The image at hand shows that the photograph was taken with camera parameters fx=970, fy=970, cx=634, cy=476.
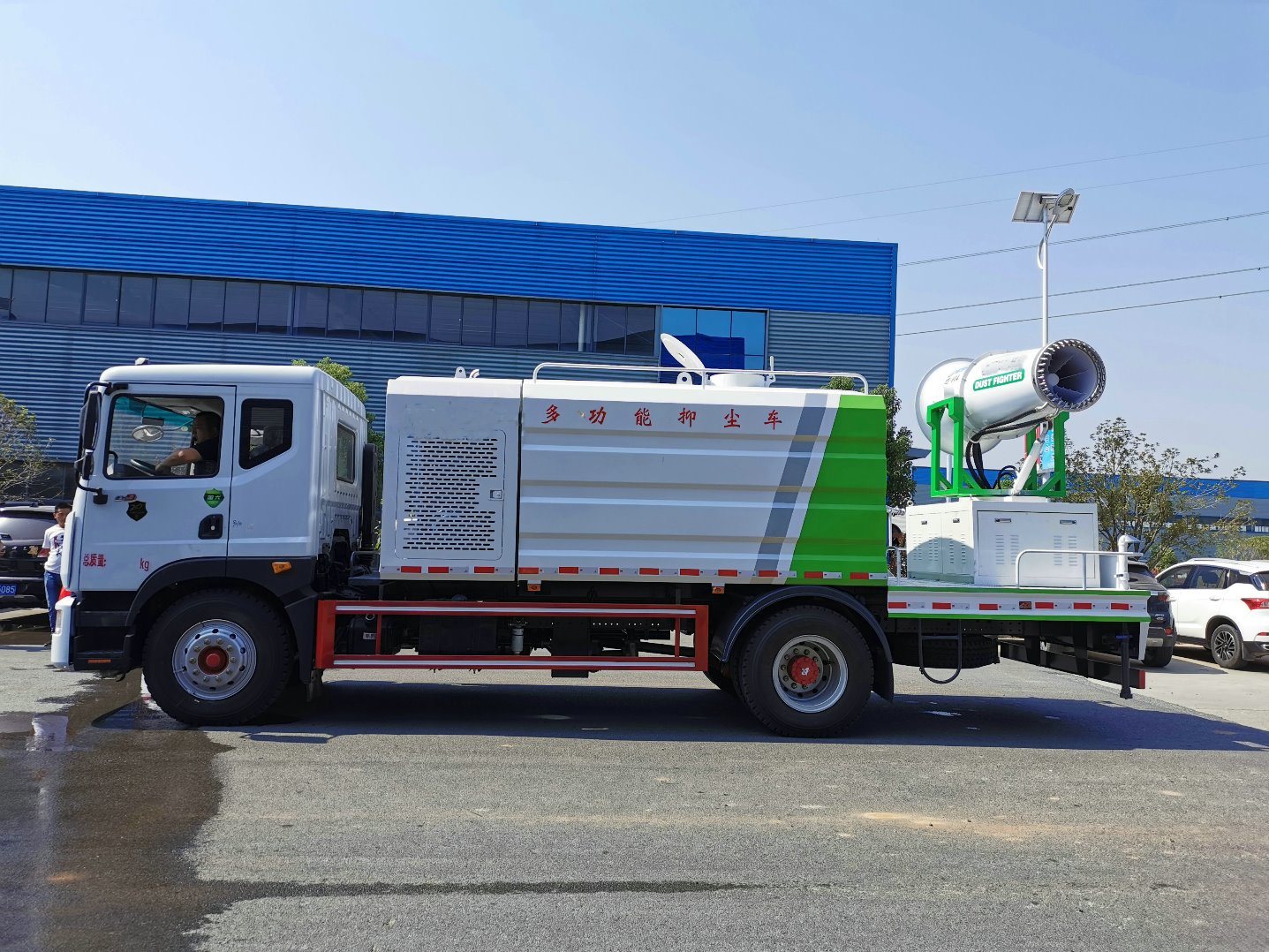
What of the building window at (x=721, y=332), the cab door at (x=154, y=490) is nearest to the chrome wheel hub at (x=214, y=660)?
the cab door at (x=154, y=490)

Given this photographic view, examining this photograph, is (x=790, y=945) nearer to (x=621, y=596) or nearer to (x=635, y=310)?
(x=621, y=596)

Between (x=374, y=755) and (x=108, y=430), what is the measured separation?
329cm

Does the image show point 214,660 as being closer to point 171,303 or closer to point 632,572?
point 632,572

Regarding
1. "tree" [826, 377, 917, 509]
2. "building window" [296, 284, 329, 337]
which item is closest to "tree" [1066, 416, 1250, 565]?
"tree" [826, 377, 917, 509]

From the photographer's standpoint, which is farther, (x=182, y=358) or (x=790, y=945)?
(x=182, y=358)

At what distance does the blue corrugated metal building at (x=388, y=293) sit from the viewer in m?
28.5

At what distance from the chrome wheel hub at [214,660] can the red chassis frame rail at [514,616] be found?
1.83 ft

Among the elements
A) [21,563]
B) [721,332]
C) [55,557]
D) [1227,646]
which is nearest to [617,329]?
[721,332]

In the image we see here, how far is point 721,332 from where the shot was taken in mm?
30844

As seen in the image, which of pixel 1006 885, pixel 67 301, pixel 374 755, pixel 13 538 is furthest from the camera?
pixel 67 301

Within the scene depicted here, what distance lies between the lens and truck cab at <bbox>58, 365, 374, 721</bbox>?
734 cm

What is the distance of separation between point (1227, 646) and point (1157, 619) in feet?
6.52

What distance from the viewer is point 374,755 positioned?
261 inches

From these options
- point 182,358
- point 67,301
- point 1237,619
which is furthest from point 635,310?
point 1237,619
